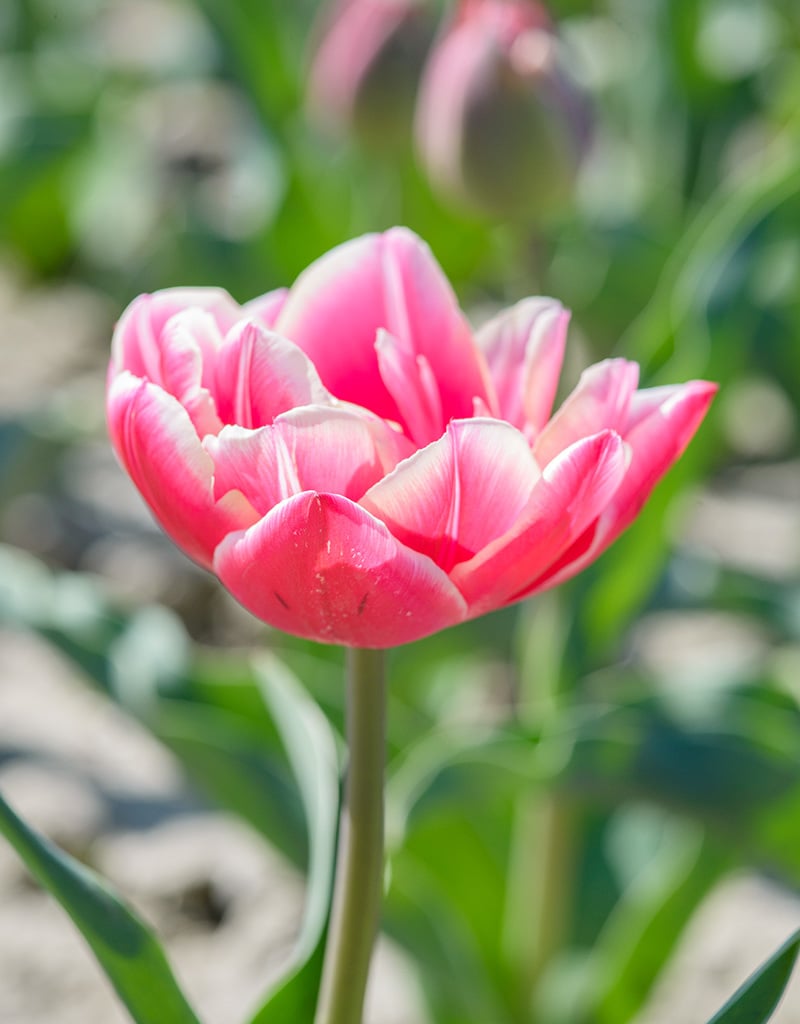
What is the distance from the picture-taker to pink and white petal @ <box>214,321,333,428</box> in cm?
51

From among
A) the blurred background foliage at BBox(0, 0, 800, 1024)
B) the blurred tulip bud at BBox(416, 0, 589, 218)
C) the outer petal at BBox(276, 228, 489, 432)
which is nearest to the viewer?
the outer petal at BBox(276, 228, 489, 432)

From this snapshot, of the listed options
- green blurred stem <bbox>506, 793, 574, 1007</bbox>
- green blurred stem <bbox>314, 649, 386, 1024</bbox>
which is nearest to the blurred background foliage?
green blurred stem <bbox>506, 793, 574, 1007</bbox>

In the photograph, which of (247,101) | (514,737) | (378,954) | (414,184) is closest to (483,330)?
(514,737)

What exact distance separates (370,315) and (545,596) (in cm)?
51

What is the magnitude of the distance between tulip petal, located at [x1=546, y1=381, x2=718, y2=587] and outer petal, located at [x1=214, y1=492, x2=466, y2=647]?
0.05 metres

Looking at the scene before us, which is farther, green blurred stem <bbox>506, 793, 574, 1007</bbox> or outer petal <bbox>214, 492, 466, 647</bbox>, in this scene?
green blurred stem <bbox>506, 793, 574, 1007</bbox>

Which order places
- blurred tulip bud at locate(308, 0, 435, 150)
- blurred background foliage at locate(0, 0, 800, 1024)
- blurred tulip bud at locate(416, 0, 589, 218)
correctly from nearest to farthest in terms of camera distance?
blurred background foliage at locate(0, 0, 800, 1024) → blurred tulip bud at locate(416, 0, 589, 218) → blurred tulip bud at locate(308, 0, 435, 150)

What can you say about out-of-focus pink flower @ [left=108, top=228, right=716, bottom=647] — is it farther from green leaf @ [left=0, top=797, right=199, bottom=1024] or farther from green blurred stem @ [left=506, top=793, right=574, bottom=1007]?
green blurred stem @ [left=506, top=793, right=574, bottom=1007]

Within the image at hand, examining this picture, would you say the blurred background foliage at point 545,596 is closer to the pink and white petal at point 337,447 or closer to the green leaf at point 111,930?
the green leaf at point 111,930

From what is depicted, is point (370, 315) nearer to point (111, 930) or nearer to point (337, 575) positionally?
point (337, 575)

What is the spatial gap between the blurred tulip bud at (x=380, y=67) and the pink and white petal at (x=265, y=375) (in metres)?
0.84

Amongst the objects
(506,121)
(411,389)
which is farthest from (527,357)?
(506,121)

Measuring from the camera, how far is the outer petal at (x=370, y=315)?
577 mm

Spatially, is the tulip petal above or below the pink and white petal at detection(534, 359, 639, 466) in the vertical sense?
below
